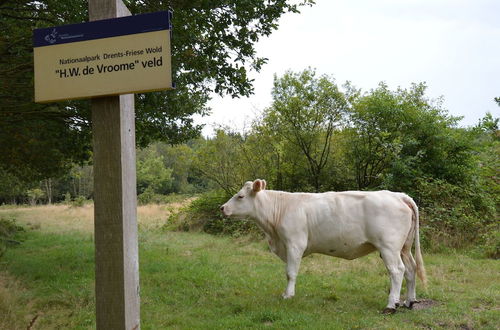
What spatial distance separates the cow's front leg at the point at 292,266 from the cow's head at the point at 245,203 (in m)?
0.99

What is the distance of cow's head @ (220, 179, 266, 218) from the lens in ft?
26.8

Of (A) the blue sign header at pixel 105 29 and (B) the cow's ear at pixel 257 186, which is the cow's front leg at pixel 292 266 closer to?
(B) the cow's ear at pixel 257 186

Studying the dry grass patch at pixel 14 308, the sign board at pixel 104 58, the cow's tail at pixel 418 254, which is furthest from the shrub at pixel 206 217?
the sign board at pixel 104 58

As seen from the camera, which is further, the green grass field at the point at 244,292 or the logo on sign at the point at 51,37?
the green grass field at the point at 244,292

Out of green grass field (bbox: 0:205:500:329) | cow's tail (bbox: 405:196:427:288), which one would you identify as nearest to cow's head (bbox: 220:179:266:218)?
green grass field (bbox: 0:205:500:329)

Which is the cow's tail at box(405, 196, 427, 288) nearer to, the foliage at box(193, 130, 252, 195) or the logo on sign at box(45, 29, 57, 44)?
the logo on sign at box(45, 29, 57, 44)

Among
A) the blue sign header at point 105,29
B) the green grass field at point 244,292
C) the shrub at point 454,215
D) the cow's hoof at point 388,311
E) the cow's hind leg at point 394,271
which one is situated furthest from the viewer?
the shrub at point 454,215

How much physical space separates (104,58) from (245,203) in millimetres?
5546

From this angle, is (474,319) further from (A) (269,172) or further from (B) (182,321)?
(A) (269,172)

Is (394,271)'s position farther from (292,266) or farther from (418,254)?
(292,266)

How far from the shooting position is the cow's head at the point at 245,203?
26.8 feet

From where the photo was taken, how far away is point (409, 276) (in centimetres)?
720

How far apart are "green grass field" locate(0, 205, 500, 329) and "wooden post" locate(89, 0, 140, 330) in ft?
10.3

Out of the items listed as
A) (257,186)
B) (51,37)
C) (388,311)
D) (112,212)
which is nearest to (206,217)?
(257,186)
